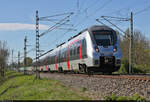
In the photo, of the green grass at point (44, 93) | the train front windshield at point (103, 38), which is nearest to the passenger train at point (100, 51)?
the train front windshield at point (103, 38)

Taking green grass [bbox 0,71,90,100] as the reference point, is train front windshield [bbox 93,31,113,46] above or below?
above

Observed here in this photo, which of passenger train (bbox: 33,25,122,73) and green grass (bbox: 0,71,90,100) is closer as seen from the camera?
green grass (bbox: 0,71,90,100)

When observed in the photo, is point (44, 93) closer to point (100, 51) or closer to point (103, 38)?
point (100, 51)

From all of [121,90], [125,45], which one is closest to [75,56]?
[121,90]

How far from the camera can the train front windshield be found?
16291 mm

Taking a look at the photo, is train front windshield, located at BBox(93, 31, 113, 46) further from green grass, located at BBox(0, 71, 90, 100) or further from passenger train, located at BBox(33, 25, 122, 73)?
green grass, located at BBox(0, 71, 90, 100)

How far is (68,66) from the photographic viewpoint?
76.4 feet

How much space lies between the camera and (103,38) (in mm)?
16578

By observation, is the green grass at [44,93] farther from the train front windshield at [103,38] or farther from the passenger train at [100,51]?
the train front windshield at [103,38]

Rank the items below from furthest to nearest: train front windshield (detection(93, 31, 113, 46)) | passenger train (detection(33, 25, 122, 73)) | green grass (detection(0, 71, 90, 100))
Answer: train front windshield (detection(93, 31, 113, 46)) < passenger train (detection(33, 25, 122, 73)) < green grass (detection(0, 71, 90, 100))

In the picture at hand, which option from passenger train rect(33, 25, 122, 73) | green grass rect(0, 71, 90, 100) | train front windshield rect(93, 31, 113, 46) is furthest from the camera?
train front windshield rect(93, 31, 113, 46)

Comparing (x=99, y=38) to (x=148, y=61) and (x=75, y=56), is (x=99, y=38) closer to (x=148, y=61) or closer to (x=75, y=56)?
(x=75, y=56)

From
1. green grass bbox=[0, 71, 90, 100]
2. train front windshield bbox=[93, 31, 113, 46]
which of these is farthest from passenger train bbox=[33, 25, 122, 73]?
green grass bbox=[0, 71, 90, 100]

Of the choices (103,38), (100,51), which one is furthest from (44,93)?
(103,38)
